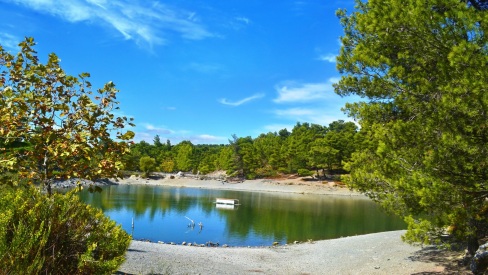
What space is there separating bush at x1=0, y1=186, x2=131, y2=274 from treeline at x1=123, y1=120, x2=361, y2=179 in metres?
55.3

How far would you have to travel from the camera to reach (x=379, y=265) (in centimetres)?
1480

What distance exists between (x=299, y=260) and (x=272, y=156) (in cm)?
6640

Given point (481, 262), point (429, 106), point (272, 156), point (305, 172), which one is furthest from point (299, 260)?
point (272, 156)

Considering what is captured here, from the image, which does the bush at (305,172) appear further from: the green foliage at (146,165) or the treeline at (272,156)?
the green foliage at (146,165)

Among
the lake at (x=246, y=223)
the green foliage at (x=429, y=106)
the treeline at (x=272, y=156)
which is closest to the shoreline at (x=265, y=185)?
the treeline at (x=272, y=156)

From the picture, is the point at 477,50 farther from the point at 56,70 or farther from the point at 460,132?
the point at 56,70

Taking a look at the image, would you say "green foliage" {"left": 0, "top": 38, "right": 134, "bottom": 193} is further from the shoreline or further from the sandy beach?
the shoreline

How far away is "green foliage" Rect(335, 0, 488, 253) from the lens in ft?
21.6

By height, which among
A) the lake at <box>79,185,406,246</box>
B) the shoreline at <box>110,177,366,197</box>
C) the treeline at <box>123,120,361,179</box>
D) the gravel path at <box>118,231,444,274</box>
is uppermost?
the treeline at <box>123,120,361,179</box>

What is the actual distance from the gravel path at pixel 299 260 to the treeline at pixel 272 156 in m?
39.6

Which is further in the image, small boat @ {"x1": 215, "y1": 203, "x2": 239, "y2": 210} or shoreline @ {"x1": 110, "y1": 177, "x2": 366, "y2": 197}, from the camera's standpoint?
shoreline @ {"x1": 110, "y1": 177, "x2": 366, "y2": 197}

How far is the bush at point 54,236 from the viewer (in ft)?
13.3

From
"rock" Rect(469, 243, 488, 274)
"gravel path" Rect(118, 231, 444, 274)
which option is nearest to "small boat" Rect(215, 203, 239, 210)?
"gravel path" Rect(118, 231, 444, 274)

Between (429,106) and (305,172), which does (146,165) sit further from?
(429,106)
